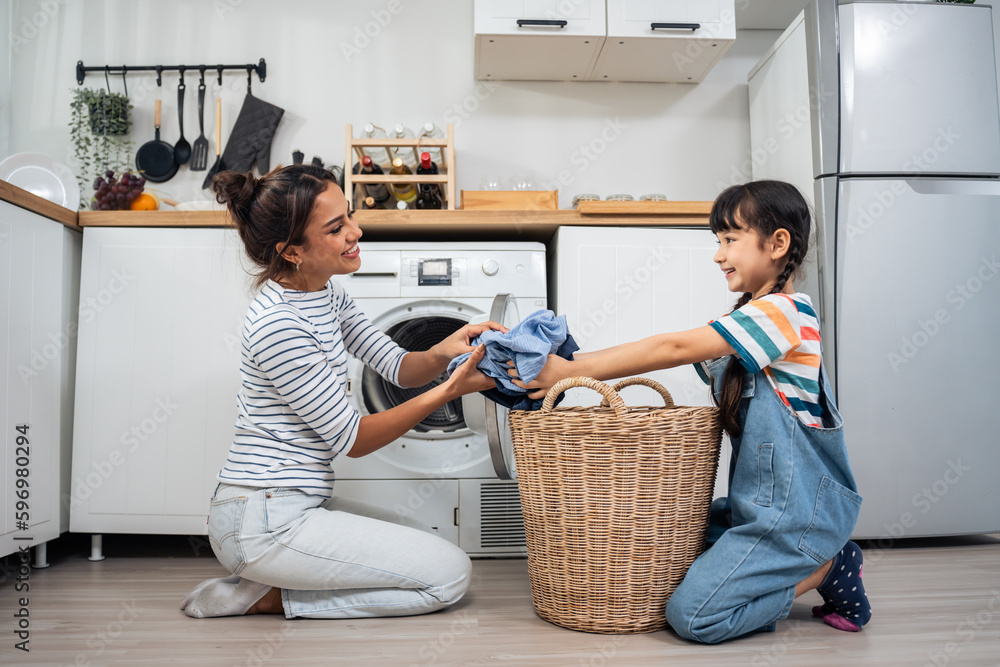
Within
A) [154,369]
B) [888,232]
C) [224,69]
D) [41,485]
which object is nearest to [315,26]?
[224,69]

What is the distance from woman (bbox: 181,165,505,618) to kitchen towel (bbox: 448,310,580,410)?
3 centimetres

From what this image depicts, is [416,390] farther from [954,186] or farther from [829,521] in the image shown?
[954,186]

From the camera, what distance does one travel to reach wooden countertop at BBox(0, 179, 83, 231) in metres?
1.60

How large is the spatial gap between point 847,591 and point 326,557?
0.94 m

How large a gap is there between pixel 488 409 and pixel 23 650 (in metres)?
0.87

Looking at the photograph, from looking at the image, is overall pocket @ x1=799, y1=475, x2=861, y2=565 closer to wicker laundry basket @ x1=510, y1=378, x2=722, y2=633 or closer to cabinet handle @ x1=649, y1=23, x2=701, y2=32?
wicker laundry basket @ x1=510, y1=378, x2=722, y2=633

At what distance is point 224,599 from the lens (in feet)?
4.48

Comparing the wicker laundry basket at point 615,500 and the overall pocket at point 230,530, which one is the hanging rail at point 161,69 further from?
the wicker laundry basket at point 615,500

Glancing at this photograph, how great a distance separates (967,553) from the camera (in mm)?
1887

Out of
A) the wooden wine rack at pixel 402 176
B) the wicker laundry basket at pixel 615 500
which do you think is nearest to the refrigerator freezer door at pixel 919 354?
the wicker laundry basket at pixel 615 500

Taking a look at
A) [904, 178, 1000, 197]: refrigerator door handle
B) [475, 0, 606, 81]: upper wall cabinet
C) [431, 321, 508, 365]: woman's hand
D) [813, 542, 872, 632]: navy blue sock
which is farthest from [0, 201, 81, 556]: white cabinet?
[904, 178, 1000, 197]: refrigerator door handle

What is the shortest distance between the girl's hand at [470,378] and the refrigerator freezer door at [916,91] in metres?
1.31

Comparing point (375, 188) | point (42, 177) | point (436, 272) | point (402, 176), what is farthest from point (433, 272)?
point (42, 177)

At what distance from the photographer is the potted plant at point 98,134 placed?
249cm
